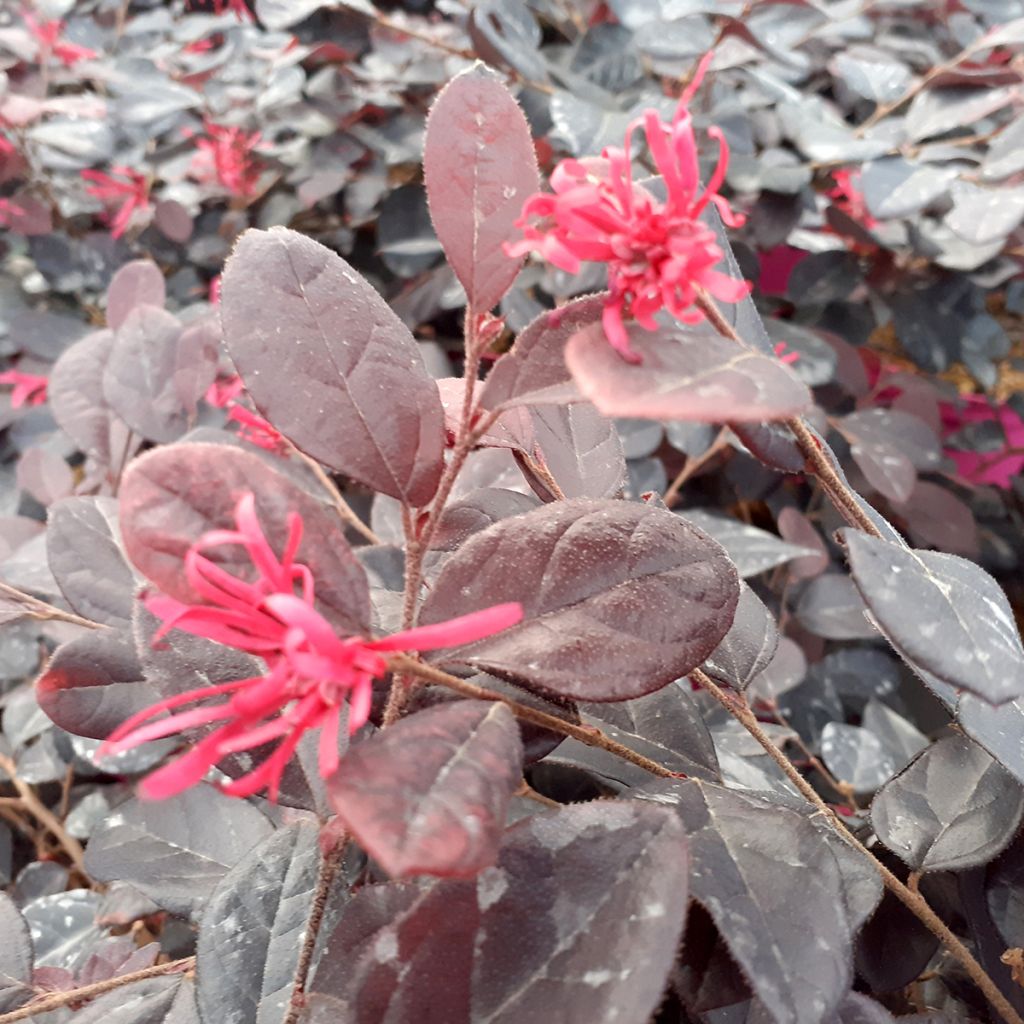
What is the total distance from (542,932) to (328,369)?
228 millimetres

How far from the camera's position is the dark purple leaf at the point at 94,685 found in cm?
47

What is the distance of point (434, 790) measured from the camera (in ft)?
0.82

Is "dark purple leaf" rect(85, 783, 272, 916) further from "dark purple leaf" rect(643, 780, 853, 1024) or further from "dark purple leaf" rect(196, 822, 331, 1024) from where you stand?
"dark purple leaf" rect(643, 780, 853, 1024)

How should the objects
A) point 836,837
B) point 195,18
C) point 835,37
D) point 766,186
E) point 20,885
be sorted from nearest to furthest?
point 836,837 → point 20,885 → point 766,186 → point 835,37 → point 195,18

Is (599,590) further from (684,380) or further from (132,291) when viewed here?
(132,291)

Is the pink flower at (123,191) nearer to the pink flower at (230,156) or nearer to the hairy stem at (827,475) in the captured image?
the pink flower at (230,156)

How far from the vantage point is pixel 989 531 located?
4.40ft

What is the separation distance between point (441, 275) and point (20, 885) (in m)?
0.85

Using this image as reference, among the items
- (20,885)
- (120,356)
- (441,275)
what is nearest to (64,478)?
(120,356)

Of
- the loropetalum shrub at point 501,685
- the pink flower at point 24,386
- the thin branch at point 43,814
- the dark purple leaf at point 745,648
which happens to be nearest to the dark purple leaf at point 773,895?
the loropetalum shrub at point 501,685

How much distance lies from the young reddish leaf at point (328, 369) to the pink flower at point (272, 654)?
0.28ft

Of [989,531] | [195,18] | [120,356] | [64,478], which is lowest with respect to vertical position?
[989,531]

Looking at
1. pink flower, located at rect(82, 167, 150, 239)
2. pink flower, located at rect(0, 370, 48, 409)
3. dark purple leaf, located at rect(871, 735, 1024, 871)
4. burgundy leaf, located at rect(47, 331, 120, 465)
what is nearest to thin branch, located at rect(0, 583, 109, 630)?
burgundy leaf, located at rect(47, 331, 120, 465)

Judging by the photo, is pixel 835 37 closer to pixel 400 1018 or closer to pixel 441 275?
pixel 441 275
